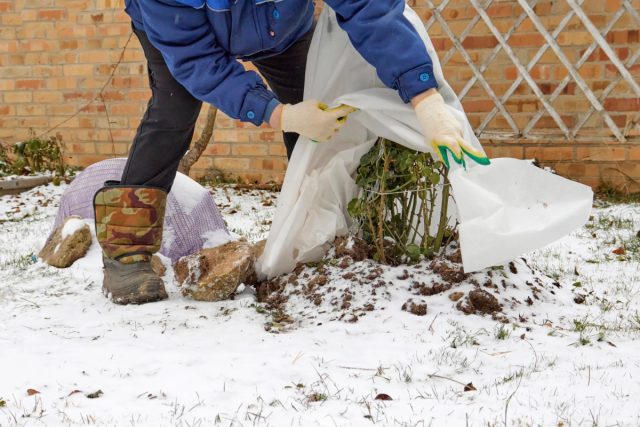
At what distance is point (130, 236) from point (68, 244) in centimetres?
58

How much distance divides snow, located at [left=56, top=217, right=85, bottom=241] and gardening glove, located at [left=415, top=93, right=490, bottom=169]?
143 centimetres

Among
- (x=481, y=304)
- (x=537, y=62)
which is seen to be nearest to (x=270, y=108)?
(x=481, y=304)

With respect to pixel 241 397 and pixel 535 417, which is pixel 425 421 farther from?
pixel 241 397

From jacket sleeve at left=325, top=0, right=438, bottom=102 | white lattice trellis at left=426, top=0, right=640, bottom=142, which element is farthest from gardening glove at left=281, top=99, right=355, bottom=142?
white lattice trellis at left=426, top=0, right=640, bottom=142

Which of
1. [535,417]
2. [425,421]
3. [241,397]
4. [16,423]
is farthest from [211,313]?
[535,417]

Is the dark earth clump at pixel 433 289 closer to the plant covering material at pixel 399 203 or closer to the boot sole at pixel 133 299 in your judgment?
the plant covering material at pixel 399 203

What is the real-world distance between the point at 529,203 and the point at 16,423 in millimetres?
1226

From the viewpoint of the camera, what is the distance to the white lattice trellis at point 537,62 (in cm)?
350

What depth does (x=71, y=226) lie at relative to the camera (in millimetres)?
2523

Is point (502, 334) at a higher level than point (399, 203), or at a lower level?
lower

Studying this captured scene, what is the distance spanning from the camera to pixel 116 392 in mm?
1303

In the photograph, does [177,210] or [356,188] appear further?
[177,210]

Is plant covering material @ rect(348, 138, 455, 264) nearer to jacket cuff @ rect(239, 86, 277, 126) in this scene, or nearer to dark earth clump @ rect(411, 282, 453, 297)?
dark earth clump @ rect(411, 282, 453, 297)

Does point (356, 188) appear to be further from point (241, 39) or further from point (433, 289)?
point (241, 39)
